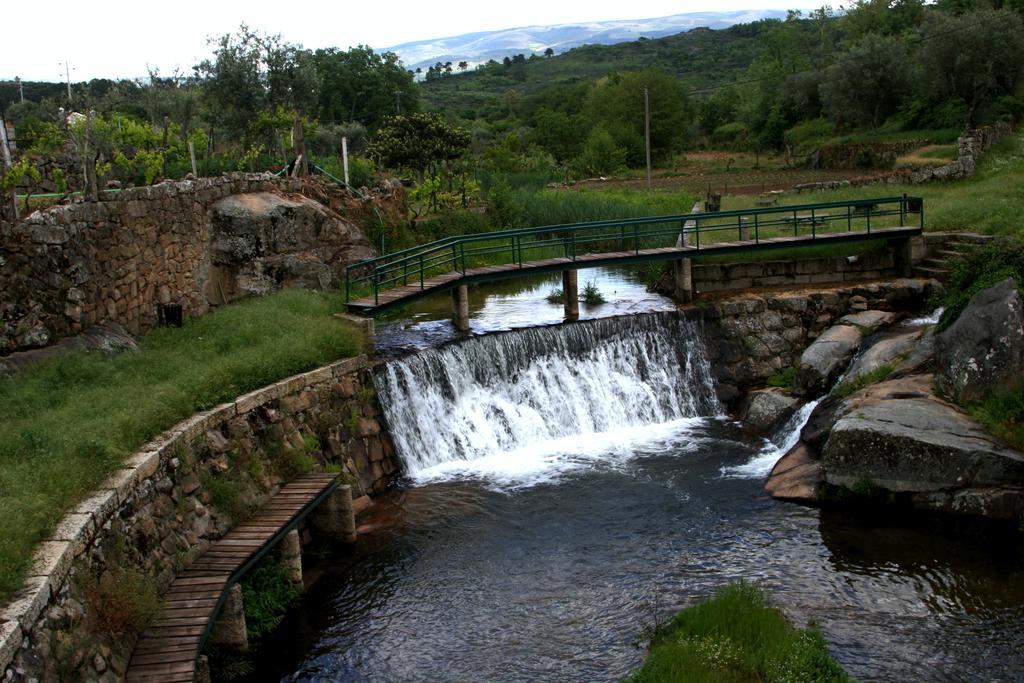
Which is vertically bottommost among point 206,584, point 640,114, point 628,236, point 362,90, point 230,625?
point 230,625

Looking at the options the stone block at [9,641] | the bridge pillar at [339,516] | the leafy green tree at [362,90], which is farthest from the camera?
the leafy green tree at [362,90]

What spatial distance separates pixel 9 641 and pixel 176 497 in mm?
4519

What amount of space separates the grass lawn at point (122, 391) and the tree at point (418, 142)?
53.3 ft

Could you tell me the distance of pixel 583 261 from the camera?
22797 mm

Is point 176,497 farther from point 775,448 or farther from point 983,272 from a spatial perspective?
point 983,272

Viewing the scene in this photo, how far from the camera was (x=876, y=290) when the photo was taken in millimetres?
22969

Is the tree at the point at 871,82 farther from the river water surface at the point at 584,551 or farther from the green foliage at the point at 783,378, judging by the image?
the river water surface at the point at 584,551

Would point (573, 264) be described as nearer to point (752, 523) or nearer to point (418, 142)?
point (752, 523)

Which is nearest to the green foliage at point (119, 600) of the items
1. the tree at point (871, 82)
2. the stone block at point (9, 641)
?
the stone block at point (9, 641)

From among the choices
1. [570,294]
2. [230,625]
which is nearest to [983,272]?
[570,294]

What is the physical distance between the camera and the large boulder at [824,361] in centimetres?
2051

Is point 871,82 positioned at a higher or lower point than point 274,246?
higher

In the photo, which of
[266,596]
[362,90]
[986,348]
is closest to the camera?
[266,596]

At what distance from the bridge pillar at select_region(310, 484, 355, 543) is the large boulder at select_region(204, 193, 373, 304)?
702 cm
